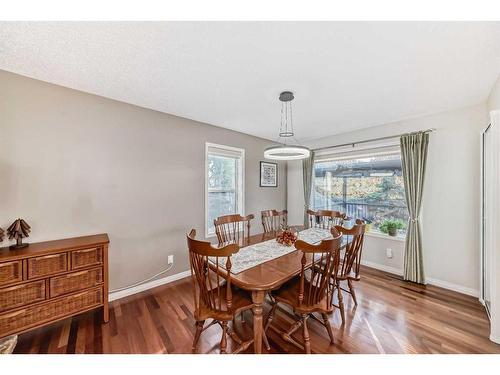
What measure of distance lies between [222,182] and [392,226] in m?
2.83

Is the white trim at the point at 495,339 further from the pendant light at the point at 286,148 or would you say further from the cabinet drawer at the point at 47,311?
the cabinet drawer at the point at 47,311

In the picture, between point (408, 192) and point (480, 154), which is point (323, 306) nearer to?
point (408, 192)

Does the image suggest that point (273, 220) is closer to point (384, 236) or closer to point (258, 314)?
point (384, 236)

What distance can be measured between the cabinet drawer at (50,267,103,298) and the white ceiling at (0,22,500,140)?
72.4 inches

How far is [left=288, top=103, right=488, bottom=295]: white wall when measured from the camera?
2.39 metres

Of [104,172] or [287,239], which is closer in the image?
[287,239]

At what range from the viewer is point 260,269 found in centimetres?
151

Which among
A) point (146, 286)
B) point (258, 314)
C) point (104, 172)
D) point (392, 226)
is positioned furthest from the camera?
point (392, 226)

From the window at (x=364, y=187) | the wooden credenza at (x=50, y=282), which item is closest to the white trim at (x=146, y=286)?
the wooden credenza at (x=50, y=282)

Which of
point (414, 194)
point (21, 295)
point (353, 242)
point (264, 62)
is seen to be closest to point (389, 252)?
point (414, 194)

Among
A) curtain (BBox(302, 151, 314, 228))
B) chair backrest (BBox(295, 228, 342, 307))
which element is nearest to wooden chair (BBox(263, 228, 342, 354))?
chair backrest (BBox(295, 228, 342, 307))

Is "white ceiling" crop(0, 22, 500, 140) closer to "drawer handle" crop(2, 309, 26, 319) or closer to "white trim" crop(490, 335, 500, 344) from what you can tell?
"drawer handle" crop(2, 309, 26, 319)
